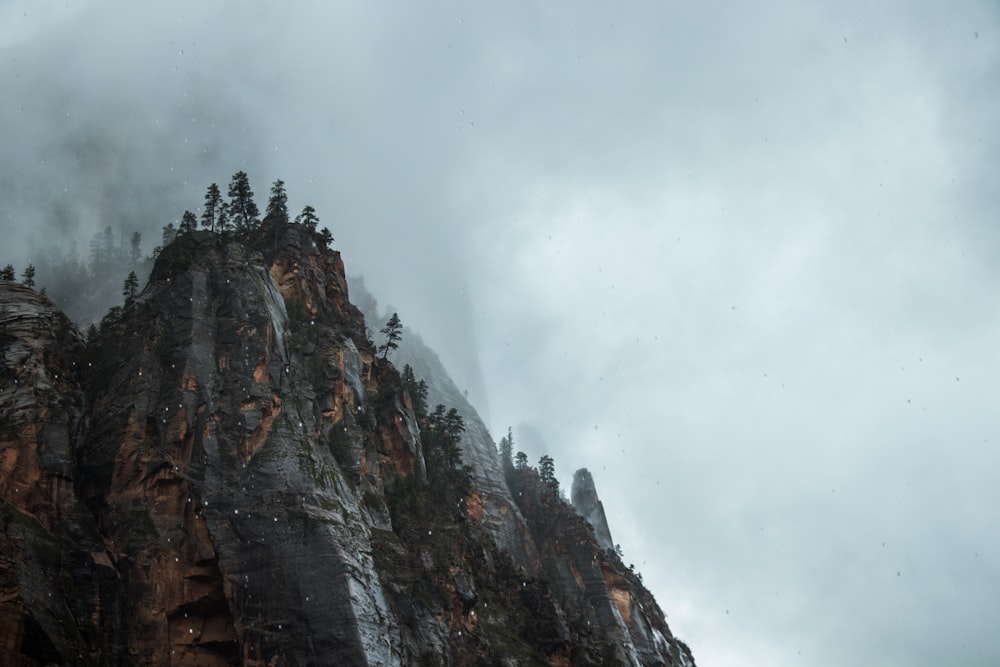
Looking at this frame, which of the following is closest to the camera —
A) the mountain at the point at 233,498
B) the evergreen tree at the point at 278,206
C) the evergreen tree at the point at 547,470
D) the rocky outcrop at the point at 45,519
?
the rocky outcrop at the point at 45,519

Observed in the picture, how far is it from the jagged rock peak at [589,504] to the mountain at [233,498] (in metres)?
48.4

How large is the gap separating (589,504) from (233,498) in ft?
274

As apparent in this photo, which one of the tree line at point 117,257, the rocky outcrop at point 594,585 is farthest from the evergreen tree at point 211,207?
the rocky outcrop at point 594,585

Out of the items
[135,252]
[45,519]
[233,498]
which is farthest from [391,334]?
[135,252]

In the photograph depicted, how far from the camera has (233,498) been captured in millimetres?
43469

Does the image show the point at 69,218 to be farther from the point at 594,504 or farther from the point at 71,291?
the point at 594,504

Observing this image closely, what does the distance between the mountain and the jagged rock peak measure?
4839 centimetres

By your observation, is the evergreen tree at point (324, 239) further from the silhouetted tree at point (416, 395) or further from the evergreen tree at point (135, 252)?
the evergreen tree at point (135, 252)

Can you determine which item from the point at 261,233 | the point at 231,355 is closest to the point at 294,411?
the point at 231,355

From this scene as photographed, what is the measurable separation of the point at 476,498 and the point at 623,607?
68.1 ft

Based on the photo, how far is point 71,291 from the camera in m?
106

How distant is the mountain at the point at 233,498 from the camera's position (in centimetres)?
3912

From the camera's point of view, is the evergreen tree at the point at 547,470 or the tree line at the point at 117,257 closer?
the tree line at the point at 117,257

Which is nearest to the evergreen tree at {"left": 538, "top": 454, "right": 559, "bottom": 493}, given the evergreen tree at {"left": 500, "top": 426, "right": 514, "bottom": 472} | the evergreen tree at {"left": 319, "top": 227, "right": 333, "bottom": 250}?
the evergreen tree at {"left": 500, "top": 426, "right": 514, "bottom": 472}
